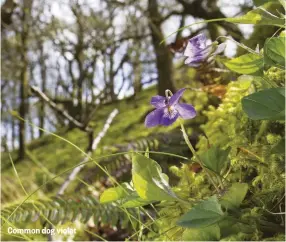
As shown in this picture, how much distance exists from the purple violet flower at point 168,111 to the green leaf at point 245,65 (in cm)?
5

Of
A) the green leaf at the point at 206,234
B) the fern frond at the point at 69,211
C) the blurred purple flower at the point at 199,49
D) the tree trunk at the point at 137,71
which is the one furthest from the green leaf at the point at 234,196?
the tree trunk at the point at 137,71

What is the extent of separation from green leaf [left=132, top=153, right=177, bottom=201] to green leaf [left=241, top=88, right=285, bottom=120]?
0.09 m

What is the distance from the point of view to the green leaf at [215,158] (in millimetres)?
393

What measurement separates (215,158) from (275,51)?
12 cm

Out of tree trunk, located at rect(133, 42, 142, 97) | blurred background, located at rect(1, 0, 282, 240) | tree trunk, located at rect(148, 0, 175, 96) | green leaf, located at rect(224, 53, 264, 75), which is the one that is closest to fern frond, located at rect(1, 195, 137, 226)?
blurred background, located at rect(1, 0, 282, 240)

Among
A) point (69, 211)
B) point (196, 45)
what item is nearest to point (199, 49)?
point (196, 45)

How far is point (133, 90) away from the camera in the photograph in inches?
113

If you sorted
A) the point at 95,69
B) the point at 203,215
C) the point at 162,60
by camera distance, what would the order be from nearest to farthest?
the point at 203,215
the point at 162,60
the point at 95,69

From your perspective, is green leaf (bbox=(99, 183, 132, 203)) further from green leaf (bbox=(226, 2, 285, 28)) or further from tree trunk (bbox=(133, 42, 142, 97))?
tree trunk (bbox=(133, 42, 142, 97))

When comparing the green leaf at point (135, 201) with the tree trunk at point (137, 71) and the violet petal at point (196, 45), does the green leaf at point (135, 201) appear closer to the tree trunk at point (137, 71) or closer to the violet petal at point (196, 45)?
the violet petal at point (196, 45)

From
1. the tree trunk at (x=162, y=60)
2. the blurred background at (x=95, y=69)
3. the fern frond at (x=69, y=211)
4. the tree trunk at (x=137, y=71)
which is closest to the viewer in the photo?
the fern frond at (x=69, y=211)

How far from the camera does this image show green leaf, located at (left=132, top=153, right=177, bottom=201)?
35 centimetres

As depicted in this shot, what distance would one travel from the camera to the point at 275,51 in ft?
1.08

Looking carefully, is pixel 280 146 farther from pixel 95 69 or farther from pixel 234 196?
pixel 95 69
